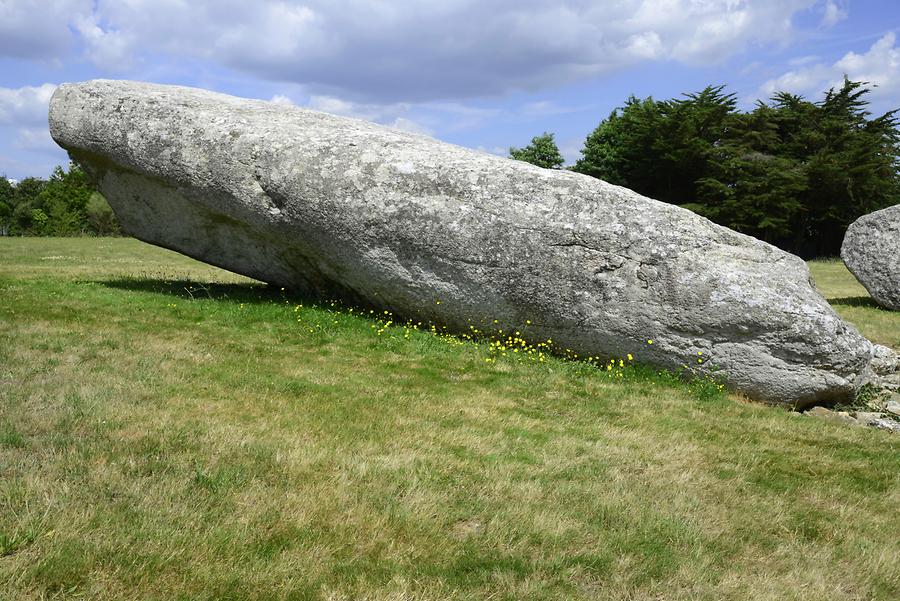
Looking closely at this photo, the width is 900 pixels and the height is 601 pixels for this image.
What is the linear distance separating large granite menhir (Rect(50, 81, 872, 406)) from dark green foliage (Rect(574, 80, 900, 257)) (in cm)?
3197

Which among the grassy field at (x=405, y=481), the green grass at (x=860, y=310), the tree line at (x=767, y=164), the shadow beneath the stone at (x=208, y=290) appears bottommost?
the grassy field at (x=405, y=481)

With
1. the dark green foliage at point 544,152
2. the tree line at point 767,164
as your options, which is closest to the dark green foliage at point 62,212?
the tree line at point 767,164

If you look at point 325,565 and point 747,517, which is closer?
point 325,565

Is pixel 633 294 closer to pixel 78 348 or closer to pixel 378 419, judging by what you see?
pixel 378 419

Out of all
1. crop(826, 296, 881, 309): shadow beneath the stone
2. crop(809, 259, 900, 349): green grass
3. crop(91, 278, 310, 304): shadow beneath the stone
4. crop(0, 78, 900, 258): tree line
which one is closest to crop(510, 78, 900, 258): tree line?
crop(0, 78, 900, 258): tree line

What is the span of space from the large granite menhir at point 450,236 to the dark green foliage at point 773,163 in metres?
32.0

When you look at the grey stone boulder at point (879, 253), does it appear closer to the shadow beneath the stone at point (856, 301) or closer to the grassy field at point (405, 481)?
the shadow beneath the stone at point (856, 301)

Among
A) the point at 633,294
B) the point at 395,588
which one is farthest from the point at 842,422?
the point at 395,588

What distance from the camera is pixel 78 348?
349 inches

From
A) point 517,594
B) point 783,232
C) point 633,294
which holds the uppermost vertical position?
point 783,232

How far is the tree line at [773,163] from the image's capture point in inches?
1524

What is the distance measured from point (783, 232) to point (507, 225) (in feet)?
114

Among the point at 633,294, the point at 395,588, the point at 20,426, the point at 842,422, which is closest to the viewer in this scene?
the point at 395,588

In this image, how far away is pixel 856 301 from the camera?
19.1 m
